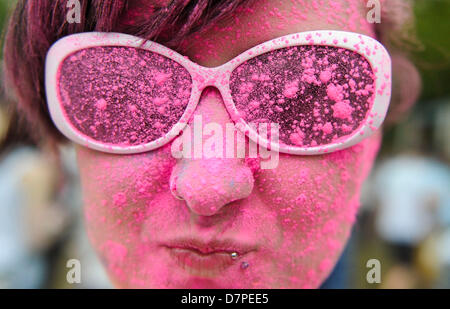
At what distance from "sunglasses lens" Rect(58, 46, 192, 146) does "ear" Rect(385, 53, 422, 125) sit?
2.06 ft

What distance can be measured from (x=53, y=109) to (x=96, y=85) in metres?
0.11

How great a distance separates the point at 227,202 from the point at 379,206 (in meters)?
1.94

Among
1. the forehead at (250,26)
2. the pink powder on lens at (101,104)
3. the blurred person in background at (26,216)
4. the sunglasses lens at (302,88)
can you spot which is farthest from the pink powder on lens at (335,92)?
the blurred person in background at (26,216)

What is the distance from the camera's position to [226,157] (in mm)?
656

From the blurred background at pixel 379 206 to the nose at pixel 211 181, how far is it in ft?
1.91

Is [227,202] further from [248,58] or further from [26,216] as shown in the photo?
[26,216]

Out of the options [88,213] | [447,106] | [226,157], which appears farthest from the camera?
[447,106]

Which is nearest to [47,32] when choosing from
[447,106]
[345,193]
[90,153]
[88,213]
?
[90,153]

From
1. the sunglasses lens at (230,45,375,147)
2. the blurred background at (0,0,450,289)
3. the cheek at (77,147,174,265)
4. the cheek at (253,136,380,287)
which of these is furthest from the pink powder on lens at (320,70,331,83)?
the blurred background at (0,0,450,289)

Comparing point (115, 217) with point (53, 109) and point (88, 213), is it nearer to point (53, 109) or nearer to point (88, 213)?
point (88, 213)

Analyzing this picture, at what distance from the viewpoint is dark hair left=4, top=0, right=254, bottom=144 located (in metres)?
0.64

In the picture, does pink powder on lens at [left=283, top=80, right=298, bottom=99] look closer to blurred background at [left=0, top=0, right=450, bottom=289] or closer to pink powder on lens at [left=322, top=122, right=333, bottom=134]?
pink powder on lens at [left=322, top=122, right=333, bottom=134]

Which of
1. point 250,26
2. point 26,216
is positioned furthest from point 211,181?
point 26,216

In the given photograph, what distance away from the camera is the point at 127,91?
0.68 metres
